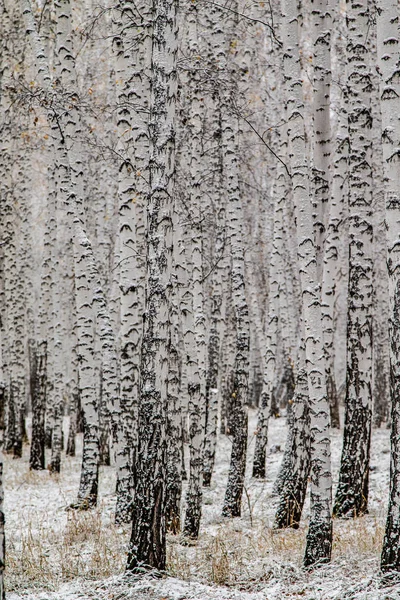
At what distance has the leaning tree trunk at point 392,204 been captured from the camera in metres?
4.62

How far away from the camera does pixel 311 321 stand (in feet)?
18.1

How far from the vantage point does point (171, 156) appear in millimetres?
5465

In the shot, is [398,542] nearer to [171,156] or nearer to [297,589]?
[297,589]

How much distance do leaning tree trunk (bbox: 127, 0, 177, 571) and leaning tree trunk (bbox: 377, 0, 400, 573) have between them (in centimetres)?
182

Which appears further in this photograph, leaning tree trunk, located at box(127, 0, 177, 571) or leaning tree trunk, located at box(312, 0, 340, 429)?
leaning tree trunk, located at box(312, 0, 340, 429)

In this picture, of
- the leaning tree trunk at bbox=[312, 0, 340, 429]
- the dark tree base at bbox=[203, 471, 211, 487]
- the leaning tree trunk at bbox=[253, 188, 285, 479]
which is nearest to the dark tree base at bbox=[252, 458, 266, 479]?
Answer: the leaning tree trunk at bbox=[253, 188, 285, 479]

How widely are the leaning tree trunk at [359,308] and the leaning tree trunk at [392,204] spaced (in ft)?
8.72

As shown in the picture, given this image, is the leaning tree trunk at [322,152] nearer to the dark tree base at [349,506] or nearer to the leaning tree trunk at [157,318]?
the dark tree base at [349,506]

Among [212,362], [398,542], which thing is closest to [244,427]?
[398,542]

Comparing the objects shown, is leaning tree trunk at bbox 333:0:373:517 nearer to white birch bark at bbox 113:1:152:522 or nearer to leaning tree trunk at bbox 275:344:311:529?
leaning tree trunk at bbox 275:344:311:529

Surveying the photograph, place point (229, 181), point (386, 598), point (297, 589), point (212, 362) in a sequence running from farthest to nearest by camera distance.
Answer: point (212, 362) < point (229, 181) < point (297, 589) < point (386, 598)

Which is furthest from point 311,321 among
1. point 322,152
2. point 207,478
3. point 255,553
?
point 207,478

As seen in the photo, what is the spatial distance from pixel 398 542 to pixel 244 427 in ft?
12.8

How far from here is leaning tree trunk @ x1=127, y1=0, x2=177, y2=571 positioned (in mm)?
5121
